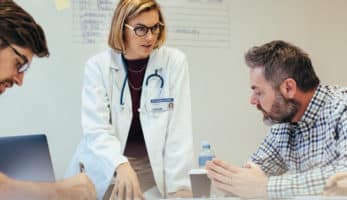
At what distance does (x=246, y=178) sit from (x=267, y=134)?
0.33 m

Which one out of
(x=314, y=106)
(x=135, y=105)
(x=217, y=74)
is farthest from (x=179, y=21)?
(x=314, y=106)

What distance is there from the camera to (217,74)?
71.7 inches

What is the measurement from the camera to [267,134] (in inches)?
71.1

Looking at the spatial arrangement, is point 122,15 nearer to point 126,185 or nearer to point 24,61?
point 24,61

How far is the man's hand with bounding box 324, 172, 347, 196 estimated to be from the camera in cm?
146

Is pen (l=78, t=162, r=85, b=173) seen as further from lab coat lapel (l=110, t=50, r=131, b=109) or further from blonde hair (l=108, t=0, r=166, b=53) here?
blonde hair (l=108, t=0, r=166, b=53)

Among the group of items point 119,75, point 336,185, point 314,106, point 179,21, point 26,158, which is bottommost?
point 336,185

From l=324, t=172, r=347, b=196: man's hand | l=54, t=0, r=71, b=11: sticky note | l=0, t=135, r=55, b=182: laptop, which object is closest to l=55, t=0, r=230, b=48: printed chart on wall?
l=54, t=0, r=71, b=11: sticky note

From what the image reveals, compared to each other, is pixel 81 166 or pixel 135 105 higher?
pixel 135 105

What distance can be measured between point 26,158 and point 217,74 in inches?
30.7

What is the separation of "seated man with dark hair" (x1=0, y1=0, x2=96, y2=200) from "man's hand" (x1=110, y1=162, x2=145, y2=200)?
9 cm

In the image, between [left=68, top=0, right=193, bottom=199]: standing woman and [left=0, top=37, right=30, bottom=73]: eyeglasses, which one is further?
[left=68, top=0, right=193, bottom=199]: standing woman

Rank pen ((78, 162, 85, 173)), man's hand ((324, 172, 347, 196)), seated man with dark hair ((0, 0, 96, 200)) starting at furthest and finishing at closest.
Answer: pen ((78, 162, 85, 173)), man's hand ((324, 172, 347, 196)), seated man with dark hair ((0, 0, 96, 200))

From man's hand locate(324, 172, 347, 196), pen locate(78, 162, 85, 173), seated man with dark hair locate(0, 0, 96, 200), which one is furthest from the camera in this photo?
pen locate(78, 162, 85, 173)
